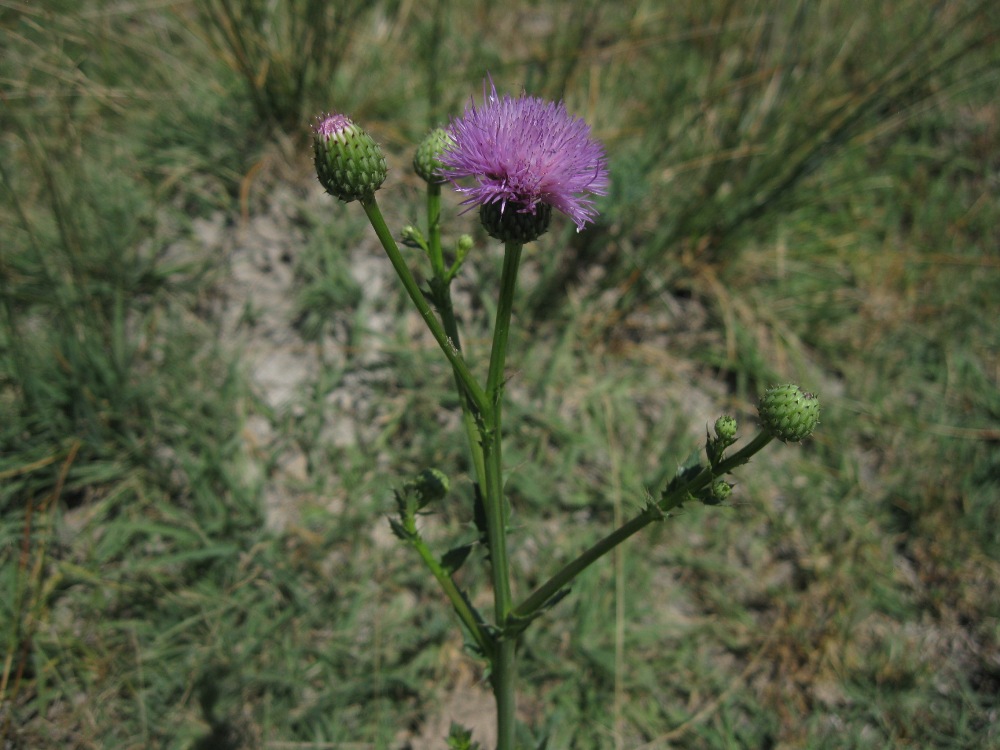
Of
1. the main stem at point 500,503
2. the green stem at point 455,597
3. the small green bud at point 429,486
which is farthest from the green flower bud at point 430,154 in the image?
the green stem at point 455,597

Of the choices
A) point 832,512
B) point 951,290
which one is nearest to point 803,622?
point 832,512

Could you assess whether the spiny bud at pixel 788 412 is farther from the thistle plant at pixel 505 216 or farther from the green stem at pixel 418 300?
the green stem at pixel 418 300

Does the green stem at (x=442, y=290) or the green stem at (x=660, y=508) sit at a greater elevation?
the green stem at (x=442, y=290)

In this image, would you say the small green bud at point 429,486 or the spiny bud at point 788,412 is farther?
the small green bud at point 429,486

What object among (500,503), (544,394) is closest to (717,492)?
(500,503)

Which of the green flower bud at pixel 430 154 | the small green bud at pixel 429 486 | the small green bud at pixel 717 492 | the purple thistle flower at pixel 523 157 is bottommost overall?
the small green bud at pixel 717 492

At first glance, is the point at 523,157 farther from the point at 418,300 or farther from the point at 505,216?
the point at 418,300
